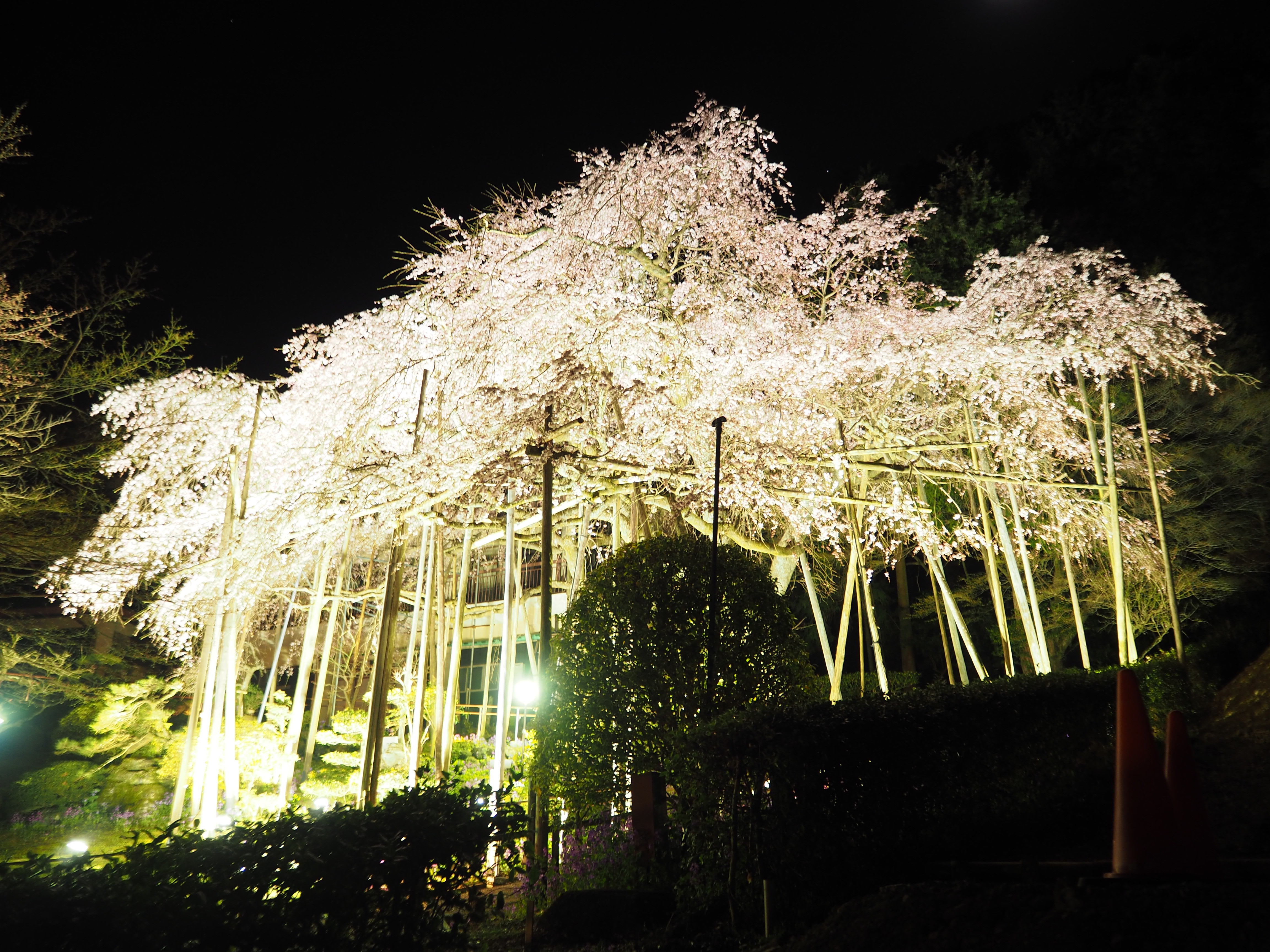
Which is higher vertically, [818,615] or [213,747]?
[818,615]

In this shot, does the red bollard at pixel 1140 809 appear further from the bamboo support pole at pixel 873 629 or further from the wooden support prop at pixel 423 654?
the wooden support prop at pixel 423 654

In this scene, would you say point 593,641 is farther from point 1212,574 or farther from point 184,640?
point 1212,574

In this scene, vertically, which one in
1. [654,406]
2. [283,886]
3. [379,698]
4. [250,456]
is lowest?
[283,886]

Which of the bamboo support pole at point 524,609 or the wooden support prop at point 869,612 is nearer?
the wooden support prop at point 869,612

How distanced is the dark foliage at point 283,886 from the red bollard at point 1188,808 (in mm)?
2968

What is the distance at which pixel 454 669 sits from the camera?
7.64 meters

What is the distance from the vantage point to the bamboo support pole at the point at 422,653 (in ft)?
22.5

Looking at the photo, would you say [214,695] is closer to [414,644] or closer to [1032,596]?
[414,644]

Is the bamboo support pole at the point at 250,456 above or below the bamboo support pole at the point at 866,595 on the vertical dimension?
above

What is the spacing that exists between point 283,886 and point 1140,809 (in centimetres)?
342

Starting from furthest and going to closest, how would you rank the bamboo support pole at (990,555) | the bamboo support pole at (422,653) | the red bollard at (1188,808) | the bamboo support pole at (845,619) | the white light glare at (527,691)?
the white light glare at (527,691)
the bamboo support pole at (990,555)
the bamboo support pole at (845,619)
the bamboo support pole at (422,653)
the red bollard at (1188,808)

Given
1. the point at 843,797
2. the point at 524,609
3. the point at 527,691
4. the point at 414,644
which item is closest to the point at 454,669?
the point at 527,691

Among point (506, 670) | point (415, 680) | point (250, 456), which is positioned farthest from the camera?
point (415, 680)

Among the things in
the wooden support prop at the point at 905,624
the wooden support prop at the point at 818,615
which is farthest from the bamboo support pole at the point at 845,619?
the wooden support prop at the point at 905,624
